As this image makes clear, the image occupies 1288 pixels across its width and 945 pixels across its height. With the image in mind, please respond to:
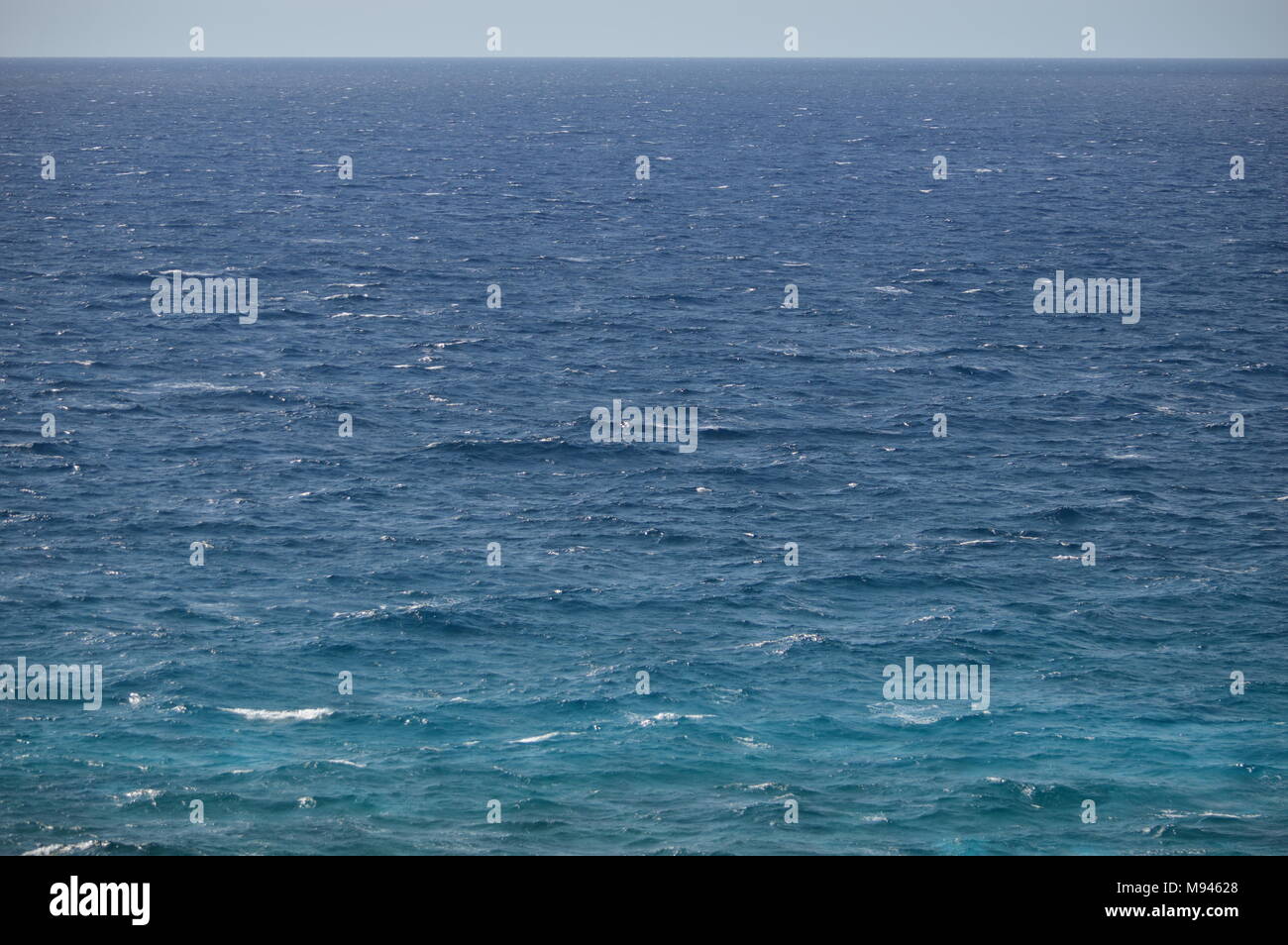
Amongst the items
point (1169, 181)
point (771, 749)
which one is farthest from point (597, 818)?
point (1169, 181)

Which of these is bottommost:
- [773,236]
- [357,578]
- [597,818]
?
[597,818]

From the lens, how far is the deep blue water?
4616cm

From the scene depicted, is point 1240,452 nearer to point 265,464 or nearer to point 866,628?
point 866,628

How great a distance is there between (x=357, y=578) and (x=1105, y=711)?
32.1m

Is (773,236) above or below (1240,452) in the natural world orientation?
above

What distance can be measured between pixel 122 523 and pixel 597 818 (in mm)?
33624

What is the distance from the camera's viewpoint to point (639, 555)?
2571 inches

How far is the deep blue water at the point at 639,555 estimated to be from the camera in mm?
46156

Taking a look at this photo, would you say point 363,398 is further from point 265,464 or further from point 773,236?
point 773,236

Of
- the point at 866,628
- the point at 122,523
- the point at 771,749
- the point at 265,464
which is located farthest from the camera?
the point at 265,464
